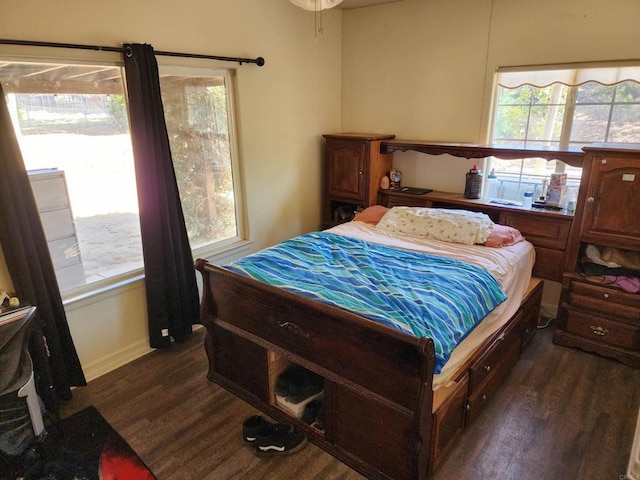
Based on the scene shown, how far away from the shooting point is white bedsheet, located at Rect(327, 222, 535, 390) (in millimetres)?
2119

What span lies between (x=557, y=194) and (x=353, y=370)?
214cm

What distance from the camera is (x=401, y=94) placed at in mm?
3750

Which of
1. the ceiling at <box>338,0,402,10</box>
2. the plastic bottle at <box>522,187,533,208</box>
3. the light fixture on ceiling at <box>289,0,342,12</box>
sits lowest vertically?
the plastic bottle at <box>522,187,533,208</box>

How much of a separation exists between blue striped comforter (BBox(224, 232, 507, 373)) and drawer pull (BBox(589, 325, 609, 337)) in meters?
A: 0.96

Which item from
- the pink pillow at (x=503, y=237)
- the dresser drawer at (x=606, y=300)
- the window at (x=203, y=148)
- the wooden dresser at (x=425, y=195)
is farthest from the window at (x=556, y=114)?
the window at (x=203, y=148)

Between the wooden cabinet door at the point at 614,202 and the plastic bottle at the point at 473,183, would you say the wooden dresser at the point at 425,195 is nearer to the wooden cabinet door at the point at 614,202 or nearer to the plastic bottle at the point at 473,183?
the plastic bottle at the point at 473,183

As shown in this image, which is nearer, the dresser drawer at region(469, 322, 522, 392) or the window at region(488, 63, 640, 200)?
the dresser drawer at region(469, 322, 522, 392)

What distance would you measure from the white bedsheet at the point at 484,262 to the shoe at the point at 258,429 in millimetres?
877

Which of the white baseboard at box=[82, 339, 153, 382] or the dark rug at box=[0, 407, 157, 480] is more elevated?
the white baseboard at box=[82, 339, 153, 382]

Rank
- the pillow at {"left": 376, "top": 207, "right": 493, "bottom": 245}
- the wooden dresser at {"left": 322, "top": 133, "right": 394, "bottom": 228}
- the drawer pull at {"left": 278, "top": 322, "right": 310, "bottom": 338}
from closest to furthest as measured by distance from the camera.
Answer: the drawer pull at {"left": 278, "top": 322, "right": 310, "bottom": 338} < the pillow at {"left": 376, "top": 207, "right": 493, "bottom": 245} < the wooden dresser at {"left": 322, "top": 133, "right": 394, "bottom": 228}

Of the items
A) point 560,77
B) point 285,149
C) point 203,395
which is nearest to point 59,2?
point 285,149

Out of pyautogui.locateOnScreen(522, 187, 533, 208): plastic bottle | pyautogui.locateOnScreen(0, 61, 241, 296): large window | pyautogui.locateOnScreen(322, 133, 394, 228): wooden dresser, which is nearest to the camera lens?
pyautogui.locateOnScreen(0, 61, 241, 296): large window

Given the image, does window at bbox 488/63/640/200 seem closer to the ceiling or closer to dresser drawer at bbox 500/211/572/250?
dresser drawer at bbox 500/211/572/250

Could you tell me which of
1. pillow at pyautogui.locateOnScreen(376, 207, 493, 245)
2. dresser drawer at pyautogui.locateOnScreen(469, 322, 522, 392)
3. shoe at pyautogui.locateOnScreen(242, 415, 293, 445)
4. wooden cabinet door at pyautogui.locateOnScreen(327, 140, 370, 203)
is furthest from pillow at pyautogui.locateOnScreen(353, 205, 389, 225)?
shoe at pyautogui.locateOnScreen(242, 415, 293, 445)
